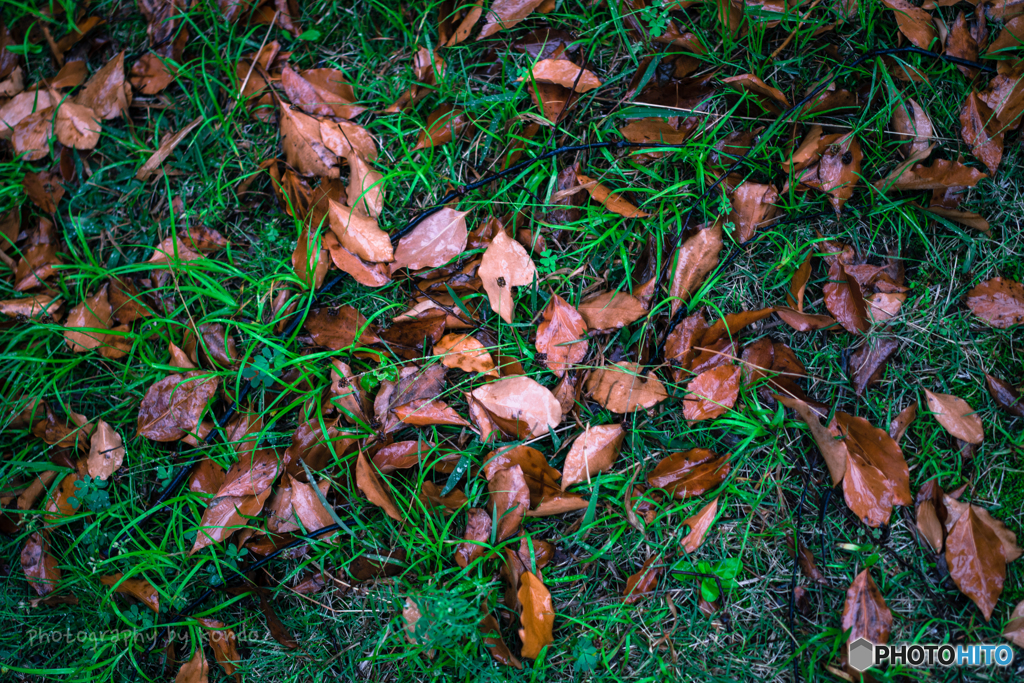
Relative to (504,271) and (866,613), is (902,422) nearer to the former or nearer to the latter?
(866,613)

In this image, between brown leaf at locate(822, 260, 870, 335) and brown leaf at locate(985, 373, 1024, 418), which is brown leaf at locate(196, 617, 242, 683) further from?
brown leaf at locate(985, 373, 1024, 418)

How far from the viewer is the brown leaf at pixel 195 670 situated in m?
2.01

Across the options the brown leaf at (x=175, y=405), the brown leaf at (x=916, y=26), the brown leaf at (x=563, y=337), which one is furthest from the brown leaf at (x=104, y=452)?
the brown leaf at (x=916, y=26)

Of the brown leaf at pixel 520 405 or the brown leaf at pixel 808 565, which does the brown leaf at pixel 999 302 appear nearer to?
the brown leaf at pixel 808 565

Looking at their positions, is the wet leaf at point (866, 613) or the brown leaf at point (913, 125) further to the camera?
the brown leaf at point (913, 125)

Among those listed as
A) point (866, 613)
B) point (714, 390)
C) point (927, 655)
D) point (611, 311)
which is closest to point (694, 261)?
point (611, 311)

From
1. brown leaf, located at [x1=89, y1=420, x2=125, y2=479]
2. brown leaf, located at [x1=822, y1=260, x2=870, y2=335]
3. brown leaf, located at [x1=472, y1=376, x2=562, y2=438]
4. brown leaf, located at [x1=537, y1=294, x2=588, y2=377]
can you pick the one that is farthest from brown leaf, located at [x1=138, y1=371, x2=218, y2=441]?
brown leaf, located at [x1=822, y1=260, x2=870, y2=335]

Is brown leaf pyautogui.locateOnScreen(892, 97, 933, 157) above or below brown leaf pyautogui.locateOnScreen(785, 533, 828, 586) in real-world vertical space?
above

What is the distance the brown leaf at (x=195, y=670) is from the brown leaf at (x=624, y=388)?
71.7 inches

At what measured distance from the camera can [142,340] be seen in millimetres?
2193

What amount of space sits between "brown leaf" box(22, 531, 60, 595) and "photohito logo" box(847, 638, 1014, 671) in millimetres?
3098

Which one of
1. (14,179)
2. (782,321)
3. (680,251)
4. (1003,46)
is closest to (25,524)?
(14,179)

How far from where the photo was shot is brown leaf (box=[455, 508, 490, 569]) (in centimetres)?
194

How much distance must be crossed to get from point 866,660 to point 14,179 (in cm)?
402
